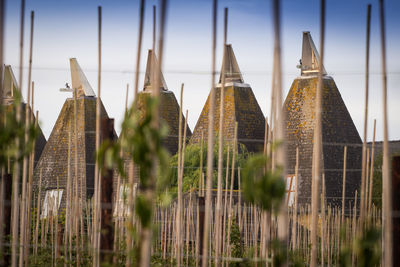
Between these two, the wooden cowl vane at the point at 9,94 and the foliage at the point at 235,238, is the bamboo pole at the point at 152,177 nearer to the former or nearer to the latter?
the foliage at the point at 235,238

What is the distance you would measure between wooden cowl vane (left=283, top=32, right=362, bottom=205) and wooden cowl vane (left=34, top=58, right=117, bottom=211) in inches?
195

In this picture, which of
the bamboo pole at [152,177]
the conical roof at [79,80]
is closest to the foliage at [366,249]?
the bamboo pole at [152,177]

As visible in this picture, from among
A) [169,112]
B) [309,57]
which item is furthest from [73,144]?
[309,57]

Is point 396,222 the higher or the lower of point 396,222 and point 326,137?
the lower

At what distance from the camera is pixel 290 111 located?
17844 mm

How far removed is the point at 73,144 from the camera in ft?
63.2

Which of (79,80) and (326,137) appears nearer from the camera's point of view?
(326,137)

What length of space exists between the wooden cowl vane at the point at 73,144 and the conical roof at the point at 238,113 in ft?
8.73

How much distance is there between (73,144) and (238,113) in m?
4.63

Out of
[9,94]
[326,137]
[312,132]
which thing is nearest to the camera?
[312,132]

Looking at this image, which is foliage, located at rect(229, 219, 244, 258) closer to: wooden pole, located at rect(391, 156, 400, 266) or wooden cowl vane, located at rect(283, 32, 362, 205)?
wooden pole, located at rect(391, 156, 400, 266)

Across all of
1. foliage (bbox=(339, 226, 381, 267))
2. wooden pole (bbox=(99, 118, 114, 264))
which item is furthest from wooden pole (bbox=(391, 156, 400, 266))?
wooden pole (bbox=(99, 118, 114, 264))

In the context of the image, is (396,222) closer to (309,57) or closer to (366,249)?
(366,249)

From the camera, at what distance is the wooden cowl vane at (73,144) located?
1878cm
